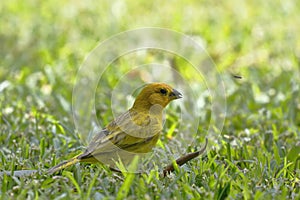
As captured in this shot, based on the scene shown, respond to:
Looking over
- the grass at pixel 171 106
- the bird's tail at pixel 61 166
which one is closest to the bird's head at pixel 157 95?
the grass at pixel 171 106

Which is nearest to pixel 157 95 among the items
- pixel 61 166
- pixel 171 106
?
pixel 61 166

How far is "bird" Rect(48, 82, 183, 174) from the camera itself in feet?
12.7

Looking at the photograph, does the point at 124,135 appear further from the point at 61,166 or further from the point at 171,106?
the point at 171,106

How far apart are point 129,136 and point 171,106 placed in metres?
1.67

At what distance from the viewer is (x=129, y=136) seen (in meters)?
3.94

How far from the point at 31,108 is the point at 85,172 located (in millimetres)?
1627

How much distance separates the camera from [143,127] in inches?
157

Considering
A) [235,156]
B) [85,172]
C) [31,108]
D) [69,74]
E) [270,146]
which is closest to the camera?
[85,172]

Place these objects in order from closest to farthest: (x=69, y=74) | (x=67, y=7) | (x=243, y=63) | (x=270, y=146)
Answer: (x=270, y=146)
(x=69, y=74)
(x=243, y=63)
(x=67, y=7)

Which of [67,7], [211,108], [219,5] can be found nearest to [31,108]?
[211,108]

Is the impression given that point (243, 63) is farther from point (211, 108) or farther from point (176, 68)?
point (211, 108)

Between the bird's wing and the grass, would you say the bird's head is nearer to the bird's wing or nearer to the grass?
the bird's wing

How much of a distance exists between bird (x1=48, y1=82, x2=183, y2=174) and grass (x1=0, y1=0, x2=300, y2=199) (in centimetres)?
8

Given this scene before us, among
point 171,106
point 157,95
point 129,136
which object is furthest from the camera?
point 171,106
